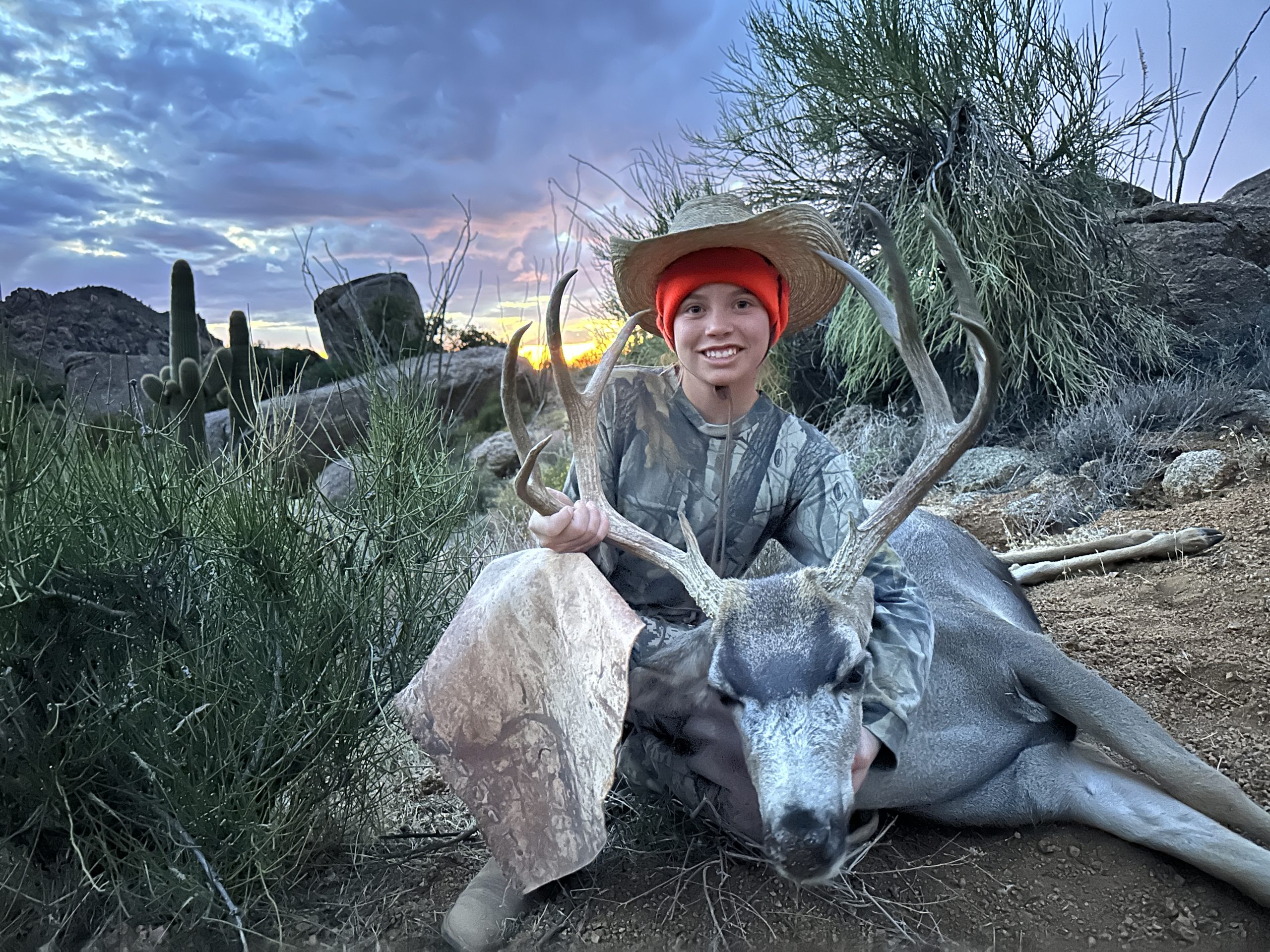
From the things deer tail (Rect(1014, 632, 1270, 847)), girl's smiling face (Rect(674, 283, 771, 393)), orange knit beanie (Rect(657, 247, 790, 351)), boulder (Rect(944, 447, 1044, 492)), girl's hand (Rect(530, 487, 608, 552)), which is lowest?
deer tail (Rect(1014, 632, 1270, 847))

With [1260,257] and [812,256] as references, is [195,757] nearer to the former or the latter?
[812,256]

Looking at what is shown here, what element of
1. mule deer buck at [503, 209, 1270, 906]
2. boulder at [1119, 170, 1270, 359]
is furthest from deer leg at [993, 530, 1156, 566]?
boulder at [1119, 170, 1270, 359]

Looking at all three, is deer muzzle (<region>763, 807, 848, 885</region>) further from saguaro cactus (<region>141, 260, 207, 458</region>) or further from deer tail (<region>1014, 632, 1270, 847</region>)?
saguaro cactus (<region>141, 260, 207, 458</region>)

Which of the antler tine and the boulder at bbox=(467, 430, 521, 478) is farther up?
the antler tine

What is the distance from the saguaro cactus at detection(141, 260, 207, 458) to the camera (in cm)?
436

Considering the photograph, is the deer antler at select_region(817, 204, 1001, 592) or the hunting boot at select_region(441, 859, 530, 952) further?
the hunting boot at select_region(441, 859, 530, 952)

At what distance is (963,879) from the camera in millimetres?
2602

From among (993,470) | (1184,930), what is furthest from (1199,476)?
(1184,930)

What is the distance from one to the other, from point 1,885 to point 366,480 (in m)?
1.60

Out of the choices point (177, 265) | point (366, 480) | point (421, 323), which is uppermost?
point (177, 265)

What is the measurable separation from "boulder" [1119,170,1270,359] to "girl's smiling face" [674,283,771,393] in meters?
7.65

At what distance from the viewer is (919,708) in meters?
2.75

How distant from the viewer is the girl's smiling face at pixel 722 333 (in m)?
2.79

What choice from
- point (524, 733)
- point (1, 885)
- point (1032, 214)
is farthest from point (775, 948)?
point (1032, 214)
